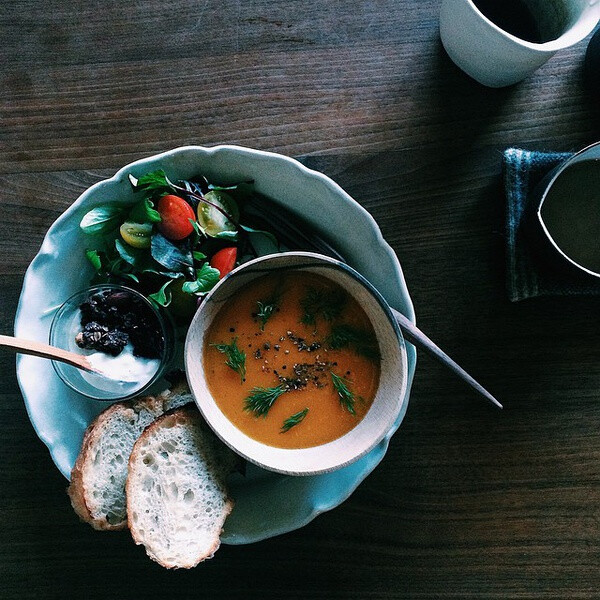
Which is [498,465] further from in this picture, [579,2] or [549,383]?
[579,2]

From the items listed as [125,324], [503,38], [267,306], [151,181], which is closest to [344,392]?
[267,306]

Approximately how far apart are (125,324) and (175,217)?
244 millimetres

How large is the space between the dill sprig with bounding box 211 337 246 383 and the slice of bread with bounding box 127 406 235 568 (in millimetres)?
132

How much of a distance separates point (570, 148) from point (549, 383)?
1.76 feet

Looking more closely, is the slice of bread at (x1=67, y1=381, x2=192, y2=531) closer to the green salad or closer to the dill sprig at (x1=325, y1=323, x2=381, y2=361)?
the green salad

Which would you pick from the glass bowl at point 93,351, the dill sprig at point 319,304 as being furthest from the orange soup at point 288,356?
the glass bowl at point 93,351

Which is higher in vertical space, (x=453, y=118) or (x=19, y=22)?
(x=19, y=22)

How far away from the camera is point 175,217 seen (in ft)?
4.50

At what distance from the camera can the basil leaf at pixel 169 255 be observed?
4.52 feet

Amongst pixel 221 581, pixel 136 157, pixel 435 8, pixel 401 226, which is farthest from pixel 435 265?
pixel 221 581

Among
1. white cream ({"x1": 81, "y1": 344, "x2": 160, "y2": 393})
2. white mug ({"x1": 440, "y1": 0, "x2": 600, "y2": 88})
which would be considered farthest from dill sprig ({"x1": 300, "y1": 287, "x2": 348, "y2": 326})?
white mug ({"x1": 440, "y1": 0, "x2": 600, "y2": 88})

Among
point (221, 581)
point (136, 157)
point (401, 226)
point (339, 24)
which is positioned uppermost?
point (339, 24)

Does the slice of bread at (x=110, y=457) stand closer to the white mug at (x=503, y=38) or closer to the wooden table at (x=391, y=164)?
the wooden table at (x=391, y=164)

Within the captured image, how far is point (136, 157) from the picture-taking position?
1.51 metres
